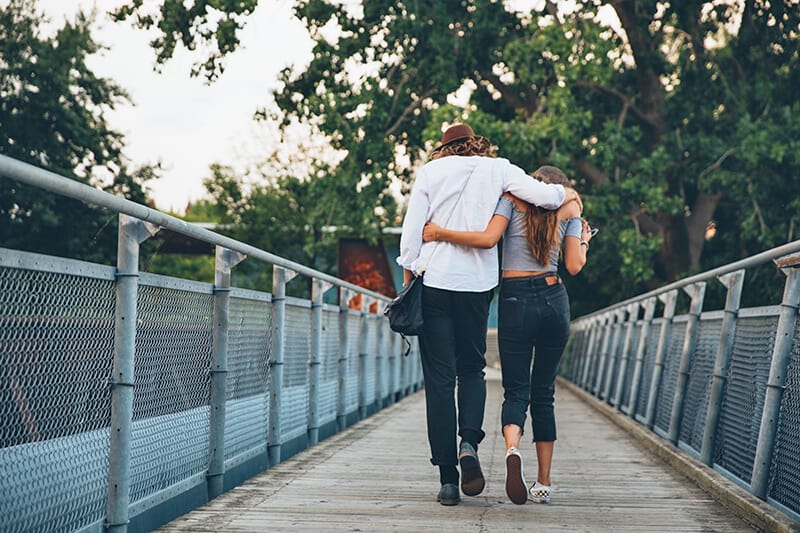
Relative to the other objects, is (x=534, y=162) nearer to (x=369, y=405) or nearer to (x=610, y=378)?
(x=610, y=378)

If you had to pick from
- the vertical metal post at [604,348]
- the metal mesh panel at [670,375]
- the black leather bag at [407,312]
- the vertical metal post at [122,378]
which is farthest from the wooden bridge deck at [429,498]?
the vertical metal post at [604,348]

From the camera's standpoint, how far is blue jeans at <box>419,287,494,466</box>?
18.8ft

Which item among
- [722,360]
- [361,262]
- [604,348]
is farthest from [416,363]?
[722,360]

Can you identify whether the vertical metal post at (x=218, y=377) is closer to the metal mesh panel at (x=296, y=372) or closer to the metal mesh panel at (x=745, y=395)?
the metal mesh panel at (x=296, y=372)

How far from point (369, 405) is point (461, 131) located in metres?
6.80

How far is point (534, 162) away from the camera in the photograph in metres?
22.8

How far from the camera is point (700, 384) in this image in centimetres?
802

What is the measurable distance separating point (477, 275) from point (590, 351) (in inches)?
563

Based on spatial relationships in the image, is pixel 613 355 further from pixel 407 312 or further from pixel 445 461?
pixel 407 312

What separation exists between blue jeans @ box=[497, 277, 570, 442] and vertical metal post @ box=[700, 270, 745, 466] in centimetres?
151

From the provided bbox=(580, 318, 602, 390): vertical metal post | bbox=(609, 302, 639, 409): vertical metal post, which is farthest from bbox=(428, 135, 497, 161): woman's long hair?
bbox=(580, 318, 602, 390): vertical metal post

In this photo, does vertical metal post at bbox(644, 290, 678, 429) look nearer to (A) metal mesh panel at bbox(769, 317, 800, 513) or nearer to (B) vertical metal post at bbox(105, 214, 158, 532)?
(A) metal mesh panel at bbox(769, 317, 800, 513)

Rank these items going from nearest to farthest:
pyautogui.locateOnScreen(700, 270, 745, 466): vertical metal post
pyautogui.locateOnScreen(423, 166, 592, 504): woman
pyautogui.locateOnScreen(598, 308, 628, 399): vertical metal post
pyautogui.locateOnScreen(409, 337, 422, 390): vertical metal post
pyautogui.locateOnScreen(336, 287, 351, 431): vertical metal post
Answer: pyautogui.locateOnScreen(423, 166, 592, 504): woman
pyautogui.locateOnScreen(700, 270, 745, 466): vertical metal post
pyautogui.locateOnScreen(336, 287, 351, 431): vertical metal post
pyautogui.locateOnScreen(598, 308, 628, 399): vertical metal post
pyautogui.locateOnScreen(409, 337, 422, 390): vertical metal post

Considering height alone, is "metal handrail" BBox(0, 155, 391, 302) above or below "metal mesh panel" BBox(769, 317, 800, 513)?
above
